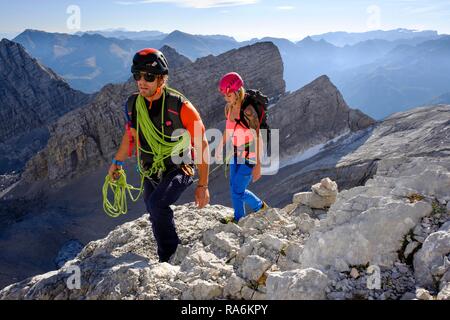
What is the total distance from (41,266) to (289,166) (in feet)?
78.5

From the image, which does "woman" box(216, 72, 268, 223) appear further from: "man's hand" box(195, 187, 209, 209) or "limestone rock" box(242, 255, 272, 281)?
"limestone rock" box(242, 255, 272, 281)

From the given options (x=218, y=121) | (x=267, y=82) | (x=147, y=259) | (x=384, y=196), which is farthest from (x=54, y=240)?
(x=384, y=196)

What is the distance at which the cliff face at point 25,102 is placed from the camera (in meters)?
76.8

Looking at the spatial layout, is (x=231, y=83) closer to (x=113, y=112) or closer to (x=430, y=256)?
(x=430, y=256)

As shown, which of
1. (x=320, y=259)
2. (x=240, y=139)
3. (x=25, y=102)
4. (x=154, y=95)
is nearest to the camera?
(x=320, y=259)

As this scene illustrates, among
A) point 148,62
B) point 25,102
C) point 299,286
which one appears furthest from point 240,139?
point 25,102

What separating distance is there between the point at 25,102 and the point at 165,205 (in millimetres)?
86462

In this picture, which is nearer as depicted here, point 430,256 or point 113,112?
point 430,256

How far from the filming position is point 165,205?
582 cm

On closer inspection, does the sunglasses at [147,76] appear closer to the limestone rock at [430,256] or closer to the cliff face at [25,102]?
the limestone rock at [430,256]

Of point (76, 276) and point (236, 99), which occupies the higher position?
point (236, 99)

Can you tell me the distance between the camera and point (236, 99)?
7.09m
